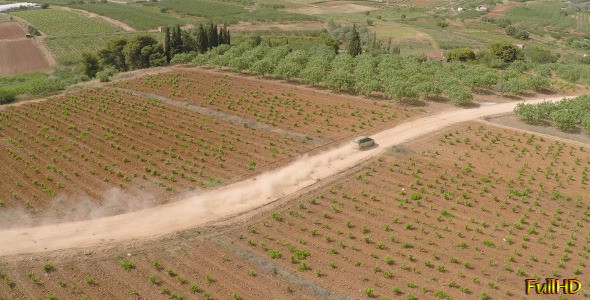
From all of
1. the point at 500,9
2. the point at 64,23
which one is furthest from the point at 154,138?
the point at 500,9

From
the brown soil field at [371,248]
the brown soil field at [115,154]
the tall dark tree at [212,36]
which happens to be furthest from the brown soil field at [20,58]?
the brown soil field at [371,248]

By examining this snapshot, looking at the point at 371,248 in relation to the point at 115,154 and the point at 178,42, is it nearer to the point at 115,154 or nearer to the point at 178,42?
the point at 115,154

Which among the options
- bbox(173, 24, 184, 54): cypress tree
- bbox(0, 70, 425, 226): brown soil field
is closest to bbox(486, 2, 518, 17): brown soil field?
bbox(173, 24, 184, 54): cypress tree

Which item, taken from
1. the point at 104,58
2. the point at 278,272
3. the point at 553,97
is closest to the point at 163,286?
the point at 278,272

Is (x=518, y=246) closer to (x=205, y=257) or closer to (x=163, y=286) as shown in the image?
(x=205, y=257)

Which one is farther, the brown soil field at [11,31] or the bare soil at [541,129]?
the brown soil field at [11,31]

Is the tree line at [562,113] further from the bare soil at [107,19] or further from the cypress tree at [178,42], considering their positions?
the bare soil at [107,19]
